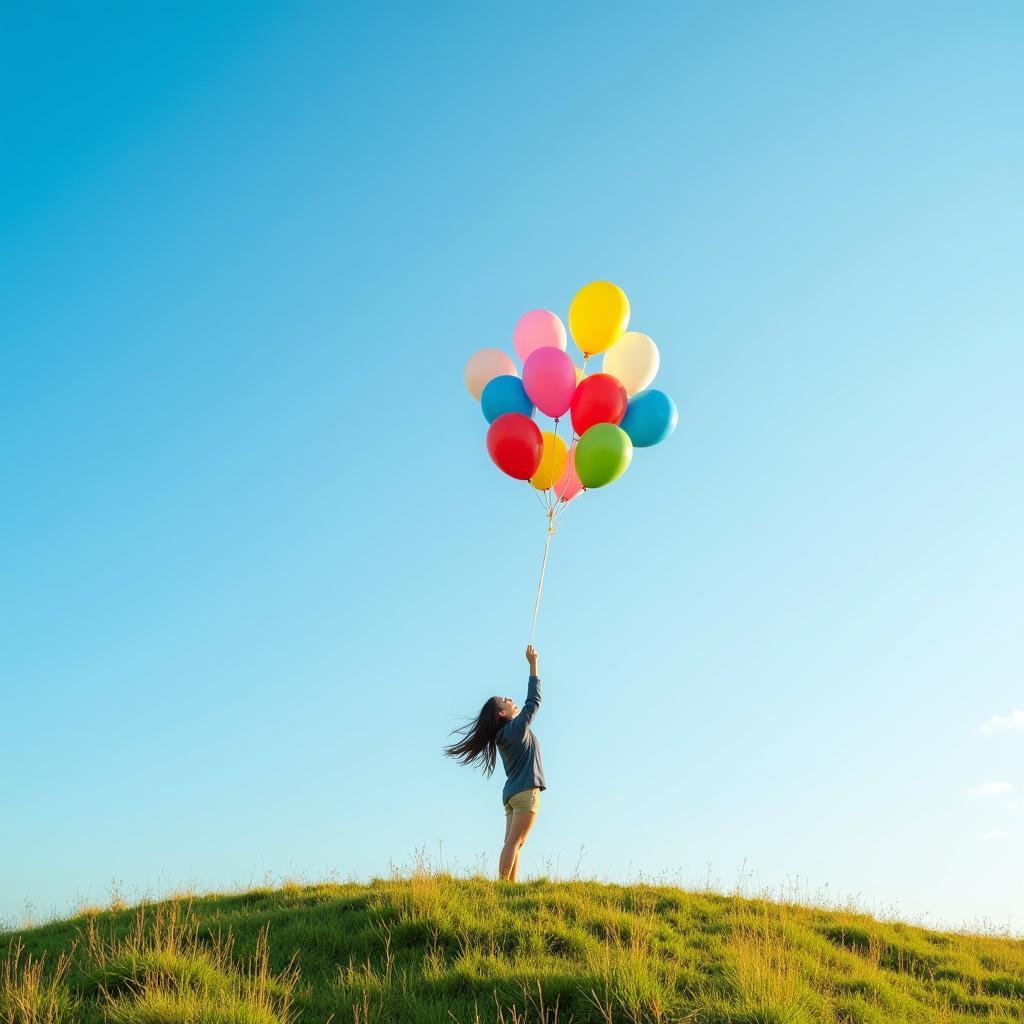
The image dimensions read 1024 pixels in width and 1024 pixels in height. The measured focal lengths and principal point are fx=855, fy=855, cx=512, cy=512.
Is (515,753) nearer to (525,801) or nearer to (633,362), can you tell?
(525,801)

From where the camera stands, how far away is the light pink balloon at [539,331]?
10219 millimetres

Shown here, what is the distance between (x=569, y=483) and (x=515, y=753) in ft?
10.4

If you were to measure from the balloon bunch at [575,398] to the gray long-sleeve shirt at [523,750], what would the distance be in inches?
39.1

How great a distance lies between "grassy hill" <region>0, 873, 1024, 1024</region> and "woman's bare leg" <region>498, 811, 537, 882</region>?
0.48 metres

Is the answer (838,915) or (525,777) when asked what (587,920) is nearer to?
(525,777)

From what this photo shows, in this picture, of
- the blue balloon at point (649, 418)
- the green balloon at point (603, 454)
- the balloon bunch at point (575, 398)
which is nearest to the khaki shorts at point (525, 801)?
the balloon bunch at point (575, 398)

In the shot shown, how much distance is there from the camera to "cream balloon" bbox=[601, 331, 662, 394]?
399 inches

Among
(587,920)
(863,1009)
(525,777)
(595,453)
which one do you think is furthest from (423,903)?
(595,453)

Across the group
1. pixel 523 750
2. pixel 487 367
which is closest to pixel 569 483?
pixel 487 367

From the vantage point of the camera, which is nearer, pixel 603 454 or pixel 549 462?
pixel 603 454

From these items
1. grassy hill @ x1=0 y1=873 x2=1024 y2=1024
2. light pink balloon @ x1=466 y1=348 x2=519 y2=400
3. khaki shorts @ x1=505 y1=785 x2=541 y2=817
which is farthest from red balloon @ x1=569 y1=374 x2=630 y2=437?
grassy hill @ x1=0 y1=873 x2=1024 y2=1024

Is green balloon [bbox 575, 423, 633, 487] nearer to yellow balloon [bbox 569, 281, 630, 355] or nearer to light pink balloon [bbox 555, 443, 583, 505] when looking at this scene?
light pink balloon [bbox 555, 443, 583, 505]

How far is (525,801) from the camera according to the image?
8625 mm

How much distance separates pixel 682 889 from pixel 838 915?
64.2 inches
